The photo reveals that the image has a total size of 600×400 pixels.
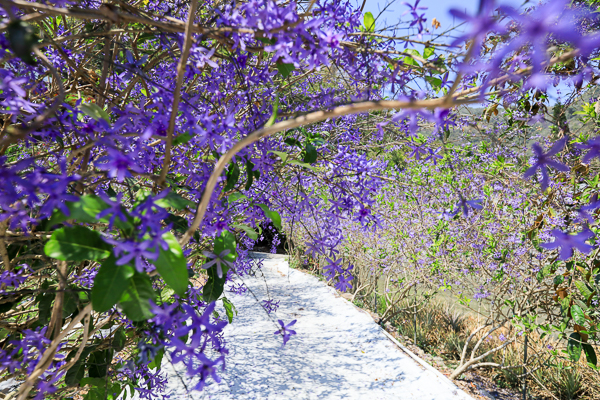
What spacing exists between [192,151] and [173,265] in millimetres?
786

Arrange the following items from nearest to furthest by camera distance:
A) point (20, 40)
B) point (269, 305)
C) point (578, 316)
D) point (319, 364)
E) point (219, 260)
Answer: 1. point (20, 40)
2. point (219, 260)
3. point (269, 305)
4. point (578, 316)
5. point (319, 364)

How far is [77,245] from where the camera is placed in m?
0.51

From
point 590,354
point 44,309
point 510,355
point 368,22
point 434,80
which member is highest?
point 368,22

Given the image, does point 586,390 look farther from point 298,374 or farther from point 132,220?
point 132,220

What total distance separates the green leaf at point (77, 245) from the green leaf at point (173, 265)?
0.34ft

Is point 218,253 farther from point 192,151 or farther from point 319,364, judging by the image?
point 319,364

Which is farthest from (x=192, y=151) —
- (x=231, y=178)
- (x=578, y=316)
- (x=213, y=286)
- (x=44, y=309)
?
(x=578, y=316)

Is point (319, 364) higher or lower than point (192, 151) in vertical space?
lower

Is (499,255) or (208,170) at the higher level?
(208,170)

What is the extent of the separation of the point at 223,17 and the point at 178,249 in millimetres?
553

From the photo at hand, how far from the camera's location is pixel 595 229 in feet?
6.44

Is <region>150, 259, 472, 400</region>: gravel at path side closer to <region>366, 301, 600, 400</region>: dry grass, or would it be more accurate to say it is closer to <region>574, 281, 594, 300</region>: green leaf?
<region>366, 301, 600, 400</region>: dry grass

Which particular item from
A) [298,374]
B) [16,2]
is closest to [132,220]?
[16,2]

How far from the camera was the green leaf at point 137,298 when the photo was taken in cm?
49
